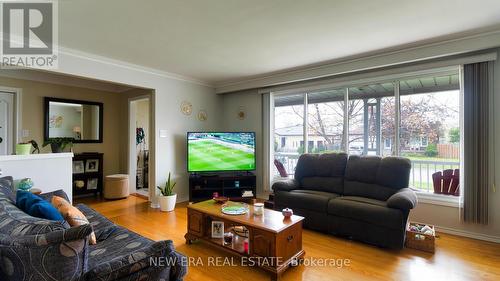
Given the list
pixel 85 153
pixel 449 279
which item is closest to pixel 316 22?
pixel 449 279

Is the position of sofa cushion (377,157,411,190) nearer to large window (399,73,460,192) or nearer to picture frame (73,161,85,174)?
large window (399,73,460,192)

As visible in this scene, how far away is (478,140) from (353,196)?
4.95 ft

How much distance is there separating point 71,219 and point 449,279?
2.98 m

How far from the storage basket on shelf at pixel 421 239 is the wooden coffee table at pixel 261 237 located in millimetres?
1263

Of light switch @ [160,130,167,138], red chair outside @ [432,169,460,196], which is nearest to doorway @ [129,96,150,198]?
light switch @ [160,130,167,138]

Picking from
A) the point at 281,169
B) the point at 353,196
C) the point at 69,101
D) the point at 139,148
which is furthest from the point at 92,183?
the point at 353,196

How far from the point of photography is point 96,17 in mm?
2322

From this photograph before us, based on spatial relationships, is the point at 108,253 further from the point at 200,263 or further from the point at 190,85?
the point at 190,85

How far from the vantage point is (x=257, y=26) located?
253cm

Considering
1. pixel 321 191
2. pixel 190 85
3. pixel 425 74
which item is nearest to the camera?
pixel 425 74

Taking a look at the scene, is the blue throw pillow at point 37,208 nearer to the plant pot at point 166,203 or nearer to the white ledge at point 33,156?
the white ledge at point 33,156

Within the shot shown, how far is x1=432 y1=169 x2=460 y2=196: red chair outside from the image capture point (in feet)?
10.1

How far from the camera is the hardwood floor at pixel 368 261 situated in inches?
84.0

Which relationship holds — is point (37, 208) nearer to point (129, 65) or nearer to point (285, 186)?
point (285, 186)
